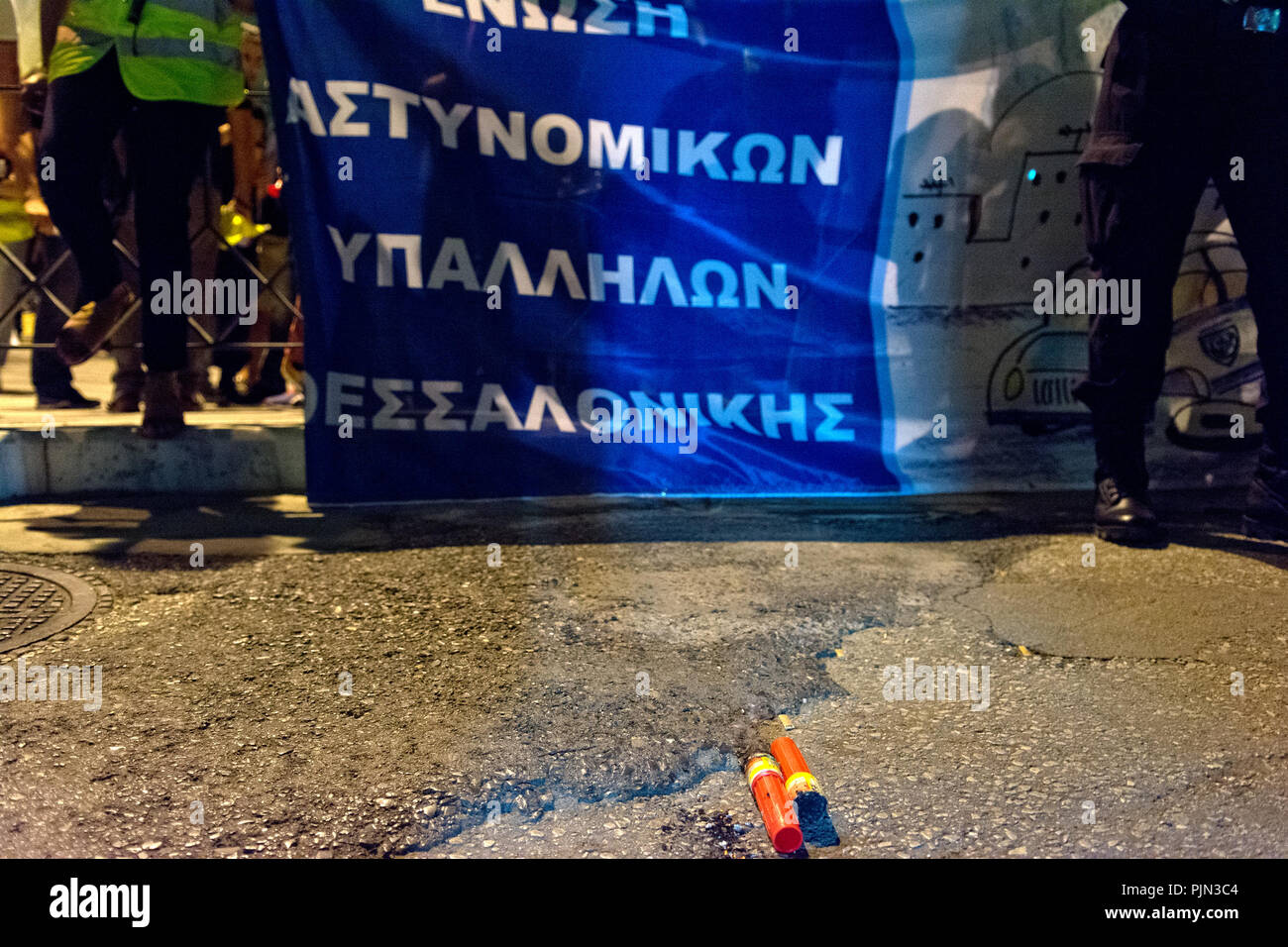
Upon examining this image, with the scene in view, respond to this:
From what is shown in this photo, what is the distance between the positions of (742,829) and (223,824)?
3.44 feet

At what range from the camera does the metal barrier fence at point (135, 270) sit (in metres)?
5.23

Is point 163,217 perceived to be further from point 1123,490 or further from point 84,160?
point 1123,490

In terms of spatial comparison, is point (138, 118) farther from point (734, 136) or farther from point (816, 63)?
point (816, 63)

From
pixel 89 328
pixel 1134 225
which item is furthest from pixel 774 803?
pixel 89 328

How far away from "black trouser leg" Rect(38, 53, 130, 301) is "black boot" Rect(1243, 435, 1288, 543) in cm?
505

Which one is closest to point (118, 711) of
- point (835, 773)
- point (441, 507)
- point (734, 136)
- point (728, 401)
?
point (835, 773)

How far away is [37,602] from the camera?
344 centimetres

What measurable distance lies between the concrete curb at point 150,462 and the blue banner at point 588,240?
44 centimetres

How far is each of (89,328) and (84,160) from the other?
0.79 metres

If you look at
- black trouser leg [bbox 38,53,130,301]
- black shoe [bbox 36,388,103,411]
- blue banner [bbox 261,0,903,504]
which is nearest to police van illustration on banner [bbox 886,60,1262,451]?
blue banner [bbox 261,0,903,504]

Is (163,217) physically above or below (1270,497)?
above

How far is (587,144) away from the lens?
4.71 meters

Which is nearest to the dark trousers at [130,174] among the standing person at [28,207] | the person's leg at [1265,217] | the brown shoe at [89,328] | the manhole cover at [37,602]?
the brown shoe at [89,328]

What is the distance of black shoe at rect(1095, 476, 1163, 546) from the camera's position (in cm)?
424
